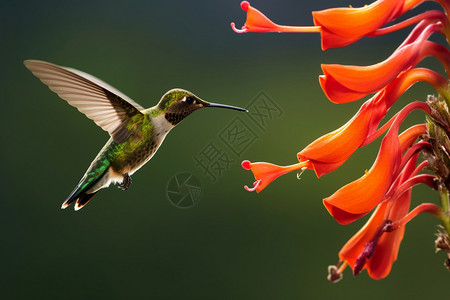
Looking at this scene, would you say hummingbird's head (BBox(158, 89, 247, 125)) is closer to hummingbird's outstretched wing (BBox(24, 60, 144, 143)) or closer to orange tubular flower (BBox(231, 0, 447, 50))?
hummingbird's outstretched wing (BBox(24, 60, 144, 143))

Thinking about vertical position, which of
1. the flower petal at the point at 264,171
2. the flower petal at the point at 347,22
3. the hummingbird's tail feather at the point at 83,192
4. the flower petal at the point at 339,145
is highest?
the flower petal at the point at 347,22

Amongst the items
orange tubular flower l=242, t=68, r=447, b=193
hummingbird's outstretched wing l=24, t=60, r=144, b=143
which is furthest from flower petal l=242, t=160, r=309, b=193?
hummingbird's outstretched wing l=24, t=60, r=144, b=143

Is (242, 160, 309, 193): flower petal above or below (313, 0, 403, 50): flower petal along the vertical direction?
below

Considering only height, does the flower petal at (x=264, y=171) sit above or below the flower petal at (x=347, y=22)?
below

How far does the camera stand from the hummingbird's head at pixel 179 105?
73 centimetres

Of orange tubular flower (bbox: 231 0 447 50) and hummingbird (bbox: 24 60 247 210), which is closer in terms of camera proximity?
orange tubular flower (bbox: 231 0 447 50)

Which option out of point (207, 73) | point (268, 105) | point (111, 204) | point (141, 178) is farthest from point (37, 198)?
point (268, 105)

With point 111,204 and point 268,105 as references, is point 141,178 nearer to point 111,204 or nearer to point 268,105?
point 111,204

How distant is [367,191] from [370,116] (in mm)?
86

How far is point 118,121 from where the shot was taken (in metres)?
0.82

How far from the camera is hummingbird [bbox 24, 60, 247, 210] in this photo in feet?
2.39

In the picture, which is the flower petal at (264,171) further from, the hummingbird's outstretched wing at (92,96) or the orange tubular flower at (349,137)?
the hummingbird's outstretched wing at (92,96)

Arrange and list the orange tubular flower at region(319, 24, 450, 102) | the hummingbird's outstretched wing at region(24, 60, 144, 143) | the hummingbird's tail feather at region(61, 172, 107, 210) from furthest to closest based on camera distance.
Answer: the hummingbird's tail feather at region(61, 172, 107, 210), the hummingbird's outstretched wing at region(24, 60, 144, 143), the orange tubular flower at region(319, 24, 450, 102)

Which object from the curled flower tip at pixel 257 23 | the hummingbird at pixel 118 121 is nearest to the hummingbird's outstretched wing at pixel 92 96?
the hummingbird at pixel 118 121
